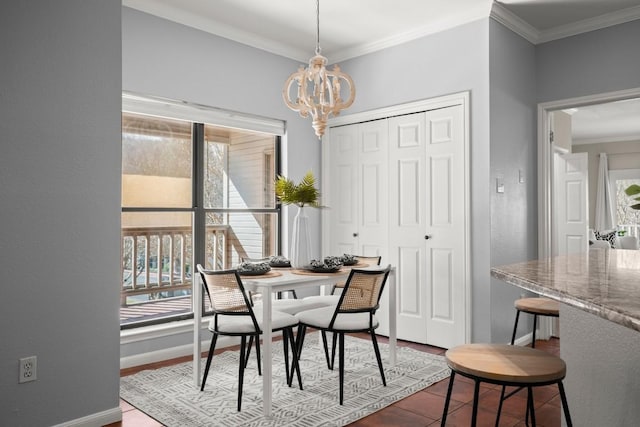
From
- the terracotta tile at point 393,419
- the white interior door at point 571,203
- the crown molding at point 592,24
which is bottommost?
the terracotta tile at point 393,419

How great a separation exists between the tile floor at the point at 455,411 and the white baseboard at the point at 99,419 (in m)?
0.03

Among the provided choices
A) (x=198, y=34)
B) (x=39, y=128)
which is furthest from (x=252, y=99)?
(x=39, y=128)

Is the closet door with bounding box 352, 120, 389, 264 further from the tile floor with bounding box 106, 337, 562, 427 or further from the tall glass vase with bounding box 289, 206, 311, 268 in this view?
the tile floor with bounding box 106, 337, 562, 427

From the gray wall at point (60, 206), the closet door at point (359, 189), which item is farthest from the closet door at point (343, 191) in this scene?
the gray wall at point (60, 206)

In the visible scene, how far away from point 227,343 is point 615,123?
7.84 metres

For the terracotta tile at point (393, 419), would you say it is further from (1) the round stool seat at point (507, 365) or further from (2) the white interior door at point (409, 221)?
(2) the white interior door at point (409, 221)

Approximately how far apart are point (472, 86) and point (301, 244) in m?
1.99

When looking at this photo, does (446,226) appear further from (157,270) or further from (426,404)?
(157,270)

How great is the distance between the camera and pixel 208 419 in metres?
2.63

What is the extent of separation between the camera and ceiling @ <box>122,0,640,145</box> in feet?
12.3

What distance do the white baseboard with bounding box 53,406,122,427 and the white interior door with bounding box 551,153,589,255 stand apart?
14.7ft

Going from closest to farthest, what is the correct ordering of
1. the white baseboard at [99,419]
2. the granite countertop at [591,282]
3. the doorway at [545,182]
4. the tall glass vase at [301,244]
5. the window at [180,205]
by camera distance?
the granite countertop at [591,282], the white baseboard at [99,419], the tall glass vase at [301,244], the window at [180,205], the doorway at [545,182]

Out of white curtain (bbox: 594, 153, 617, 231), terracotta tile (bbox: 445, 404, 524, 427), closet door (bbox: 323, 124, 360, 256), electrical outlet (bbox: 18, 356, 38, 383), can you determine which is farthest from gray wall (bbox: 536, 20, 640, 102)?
white curtain (bbox: 594, 153, 617, 231)

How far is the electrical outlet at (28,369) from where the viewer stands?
7.52ft
